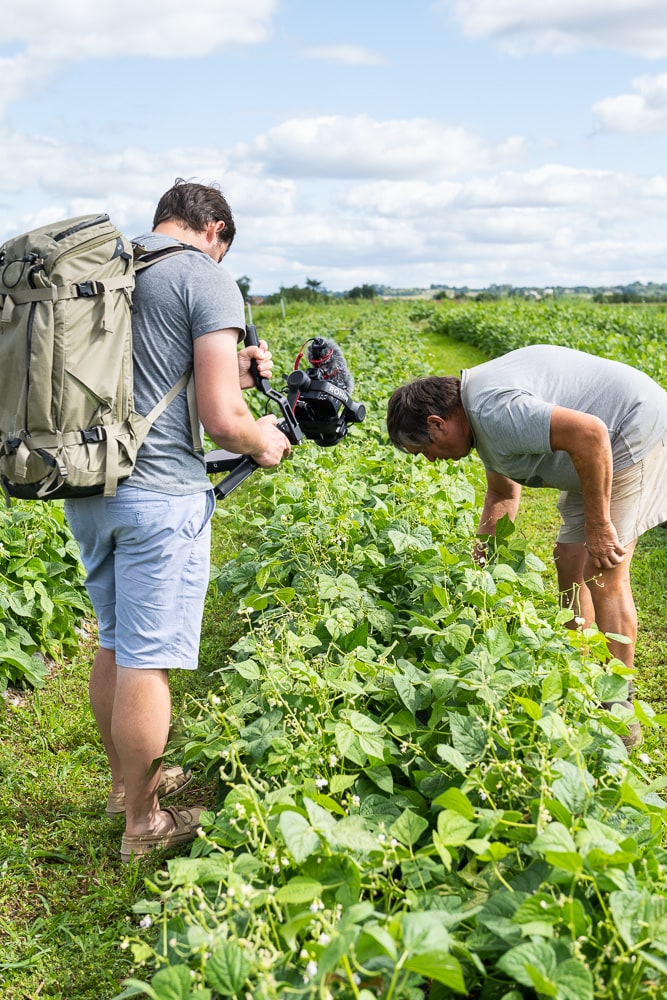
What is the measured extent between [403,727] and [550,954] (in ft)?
2.82

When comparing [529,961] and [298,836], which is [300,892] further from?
[529,961]

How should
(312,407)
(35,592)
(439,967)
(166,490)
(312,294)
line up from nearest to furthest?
(439,967)
(166,490)
(312,407)
(35,592)
(312,294)

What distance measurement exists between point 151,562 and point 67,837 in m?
1.19

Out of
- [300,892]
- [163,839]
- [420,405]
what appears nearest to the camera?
[300,892]

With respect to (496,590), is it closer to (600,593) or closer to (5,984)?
(600,593)

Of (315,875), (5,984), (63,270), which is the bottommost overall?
(5,984)

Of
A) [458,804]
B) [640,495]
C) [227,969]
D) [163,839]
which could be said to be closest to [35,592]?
[163,839]

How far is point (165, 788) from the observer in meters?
3.18

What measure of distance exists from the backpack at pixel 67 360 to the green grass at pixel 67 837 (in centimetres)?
106

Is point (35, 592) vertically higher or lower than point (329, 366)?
lower

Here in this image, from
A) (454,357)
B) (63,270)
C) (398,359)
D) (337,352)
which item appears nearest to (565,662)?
(337,352)

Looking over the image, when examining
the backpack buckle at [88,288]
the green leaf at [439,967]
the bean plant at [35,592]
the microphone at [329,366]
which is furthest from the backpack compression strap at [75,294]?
the bean plant at [35,592]

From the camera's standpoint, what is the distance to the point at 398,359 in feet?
39.0

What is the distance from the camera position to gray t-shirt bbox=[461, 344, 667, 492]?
124 inches
